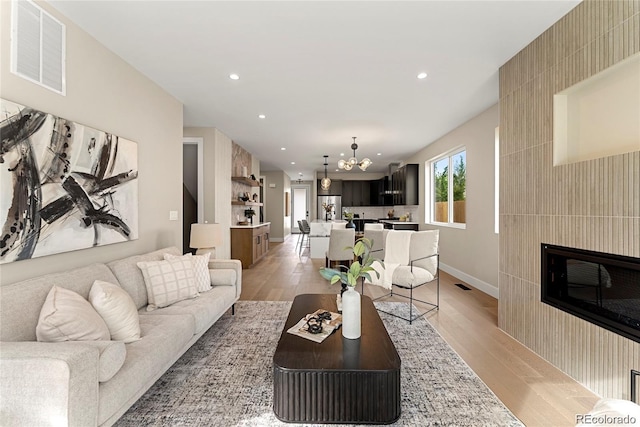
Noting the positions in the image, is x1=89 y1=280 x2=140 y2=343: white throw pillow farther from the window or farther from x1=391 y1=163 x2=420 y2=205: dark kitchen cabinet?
x1=391 y1=163 x2=420 y2=205: dark kitchen cabinet

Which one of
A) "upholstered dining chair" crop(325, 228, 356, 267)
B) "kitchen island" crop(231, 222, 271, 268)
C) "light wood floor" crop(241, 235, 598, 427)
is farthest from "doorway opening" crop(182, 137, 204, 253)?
"upholstered dining chair" crop(325, 228, 356, 267)

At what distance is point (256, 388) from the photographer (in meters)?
2.01

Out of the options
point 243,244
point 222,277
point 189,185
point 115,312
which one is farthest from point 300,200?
point 115,312

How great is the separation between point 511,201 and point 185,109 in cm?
432

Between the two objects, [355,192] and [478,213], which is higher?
[355,192]

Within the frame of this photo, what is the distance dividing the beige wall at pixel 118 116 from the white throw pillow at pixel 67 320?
18.4 inches

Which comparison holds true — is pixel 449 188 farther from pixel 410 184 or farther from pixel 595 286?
pixel 595 286

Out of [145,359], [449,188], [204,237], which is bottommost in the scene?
[145,359]

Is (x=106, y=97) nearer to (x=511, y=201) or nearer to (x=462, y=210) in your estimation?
(x=511, y=201)

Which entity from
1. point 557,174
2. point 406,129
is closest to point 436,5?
point 557,174

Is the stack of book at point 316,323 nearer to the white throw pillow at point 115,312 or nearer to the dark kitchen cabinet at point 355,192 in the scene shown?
the white throw pillow at point 115,312

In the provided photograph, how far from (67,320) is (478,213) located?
491 centimetres

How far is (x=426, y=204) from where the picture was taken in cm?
677

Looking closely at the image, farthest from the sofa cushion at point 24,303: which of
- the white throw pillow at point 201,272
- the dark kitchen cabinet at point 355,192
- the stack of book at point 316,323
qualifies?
the dark kitchen cabinet at point 355,192
